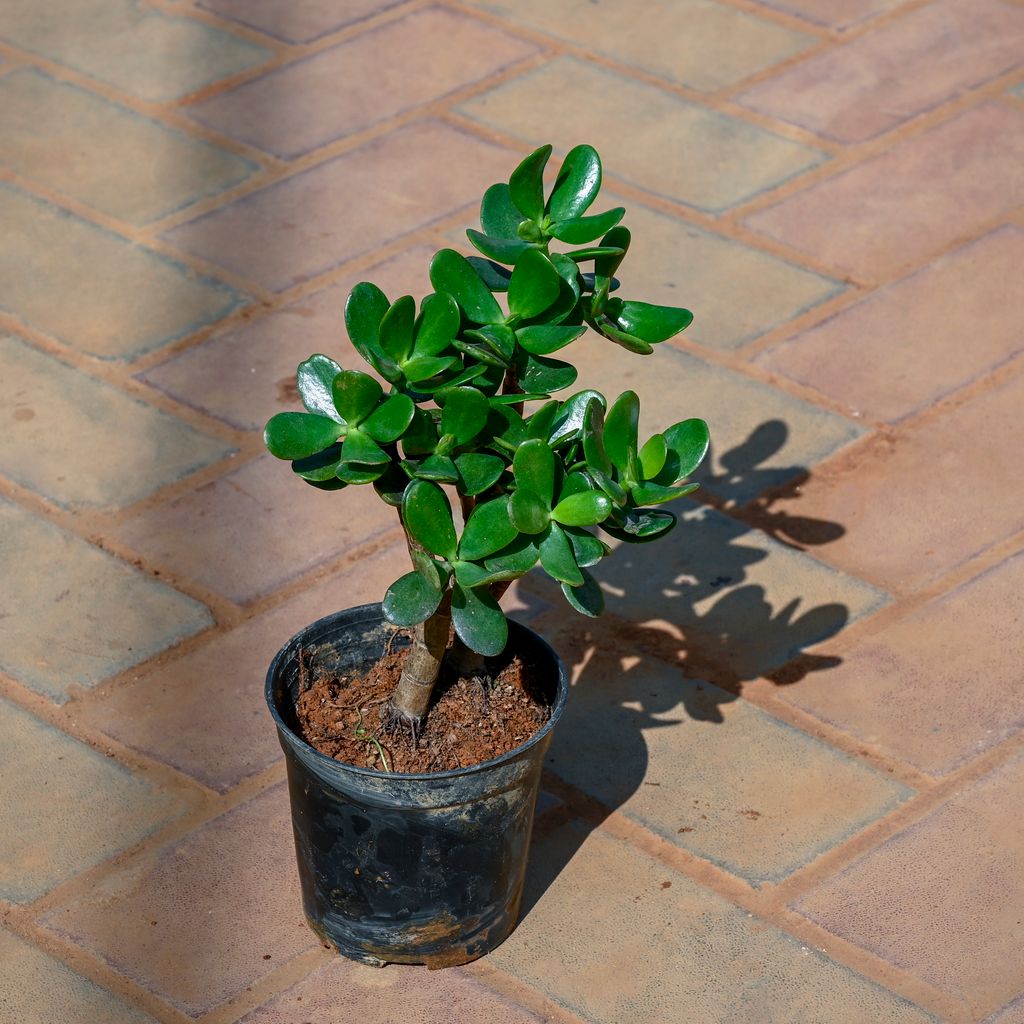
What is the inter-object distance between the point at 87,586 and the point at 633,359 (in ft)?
3.78

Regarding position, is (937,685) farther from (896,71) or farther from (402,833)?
(896,71)

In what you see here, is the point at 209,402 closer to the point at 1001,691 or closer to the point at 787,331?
the point at 787,331

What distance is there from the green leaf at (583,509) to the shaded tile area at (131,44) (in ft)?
8.36

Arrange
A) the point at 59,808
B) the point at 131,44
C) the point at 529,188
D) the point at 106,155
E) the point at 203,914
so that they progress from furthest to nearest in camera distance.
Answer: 1. the point at 131,44
2. the point at 106,155
3. the point at 59,808
4. the point at 203,914
5. the point at 529,188

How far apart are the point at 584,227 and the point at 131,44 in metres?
2.67

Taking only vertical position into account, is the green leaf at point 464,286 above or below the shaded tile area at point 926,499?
above

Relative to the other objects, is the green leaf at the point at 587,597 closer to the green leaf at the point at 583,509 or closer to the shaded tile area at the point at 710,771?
the green leaf at the point at 583,509

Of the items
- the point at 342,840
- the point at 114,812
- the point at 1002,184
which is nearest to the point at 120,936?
the point at 114,812

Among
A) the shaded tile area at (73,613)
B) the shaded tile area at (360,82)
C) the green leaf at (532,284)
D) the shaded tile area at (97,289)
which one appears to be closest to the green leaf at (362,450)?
the green leaf at (532,284)

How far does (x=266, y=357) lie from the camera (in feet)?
10.8

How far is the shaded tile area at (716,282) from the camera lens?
11.2ft

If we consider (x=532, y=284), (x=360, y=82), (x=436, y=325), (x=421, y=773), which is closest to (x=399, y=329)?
(x=436, y=325)

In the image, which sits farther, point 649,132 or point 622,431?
point 649,132

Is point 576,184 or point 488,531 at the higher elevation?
point 576,184
